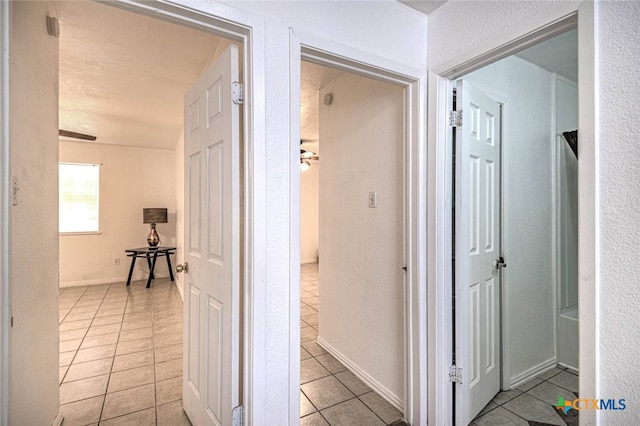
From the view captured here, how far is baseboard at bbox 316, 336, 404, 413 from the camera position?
2.01m

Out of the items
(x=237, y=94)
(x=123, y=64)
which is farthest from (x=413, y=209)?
(x=123, y=64)

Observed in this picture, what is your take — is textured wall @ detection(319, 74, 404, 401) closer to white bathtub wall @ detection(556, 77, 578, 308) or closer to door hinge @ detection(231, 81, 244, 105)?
door hinge @ detection(231, 81, 244, 105)

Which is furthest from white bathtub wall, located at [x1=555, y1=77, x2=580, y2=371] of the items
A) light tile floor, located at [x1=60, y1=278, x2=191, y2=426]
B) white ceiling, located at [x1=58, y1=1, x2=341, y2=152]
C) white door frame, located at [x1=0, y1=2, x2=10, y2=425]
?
white door frame, located at [x1=0, y1=2, x2=10, y2=425]

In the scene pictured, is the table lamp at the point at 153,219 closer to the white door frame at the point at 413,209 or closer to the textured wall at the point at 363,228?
the textured wall at the point at 363,228

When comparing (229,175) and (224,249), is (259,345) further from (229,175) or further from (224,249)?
(229,175)

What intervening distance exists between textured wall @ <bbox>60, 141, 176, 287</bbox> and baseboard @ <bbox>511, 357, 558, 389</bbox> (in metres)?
5.72

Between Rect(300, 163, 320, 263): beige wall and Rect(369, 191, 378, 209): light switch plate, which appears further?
Rect(300, 163, 320, 263): beige wall

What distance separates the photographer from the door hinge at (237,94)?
138 cm

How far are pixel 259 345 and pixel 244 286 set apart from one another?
0.86 ft

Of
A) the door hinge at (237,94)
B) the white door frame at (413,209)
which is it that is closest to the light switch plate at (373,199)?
the white door frame at (413,209)

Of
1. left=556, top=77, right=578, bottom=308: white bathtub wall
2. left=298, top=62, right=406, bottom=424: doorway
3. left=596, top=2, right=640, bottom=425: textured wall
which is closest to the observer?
left=596, top=2, right=640, bottom=425: textured wall

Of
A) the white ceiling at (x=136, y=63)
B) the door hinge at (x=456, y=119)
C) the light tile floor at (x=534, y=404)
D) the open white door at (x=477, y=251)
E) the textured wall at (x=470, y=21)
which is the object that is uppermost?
the white ceiling at (x=136, y=63)

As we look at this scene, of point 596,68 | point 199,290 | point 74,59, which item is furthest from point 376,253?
point 74,59

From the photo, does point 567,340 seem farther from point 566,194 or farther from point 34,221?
point 34,221
